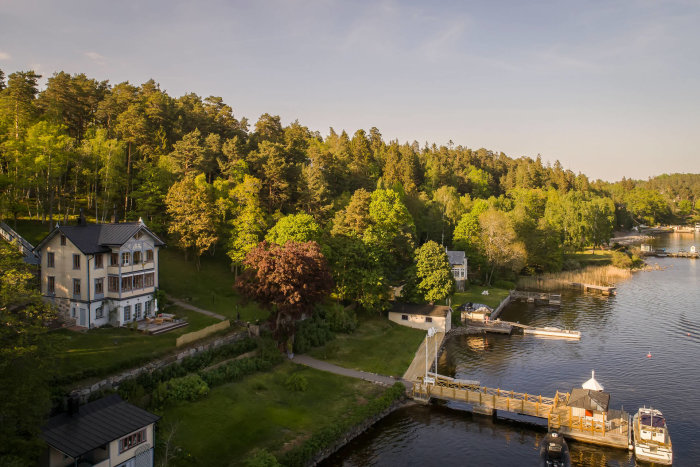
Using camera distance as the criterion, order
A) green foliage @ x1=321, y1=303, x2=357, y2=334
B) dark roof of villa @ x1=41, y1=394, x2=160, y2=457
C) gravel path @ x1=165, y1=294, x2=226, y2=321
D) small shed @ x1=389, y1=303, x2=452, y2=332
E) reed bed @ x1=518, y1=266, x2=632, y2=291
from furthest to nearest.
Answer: reed bed @ x1=518, y1=266, x2=632, y2=291 → small shed @ x1=389, y1=303, x2=452, y2=332 → green foliage @ x1=321, y1=303, x2=357, y2=334 → gravel path @ x1=165, y1=294, x2=226, y2=321 → dark roof of villa @ x1=41, y1=394, x2=160, y2=457

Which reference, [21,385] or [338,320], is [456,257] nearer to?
[338,320]

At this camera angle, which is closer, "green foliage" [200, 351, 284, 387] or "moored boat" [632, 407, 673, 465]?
"moored boat" [632, 407, 673, 465]

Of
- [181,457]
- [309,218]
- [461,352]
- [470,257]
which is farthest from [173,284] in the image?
[470,257]

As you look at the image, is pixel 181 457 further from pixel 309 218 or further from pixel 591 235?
pixel 591 235

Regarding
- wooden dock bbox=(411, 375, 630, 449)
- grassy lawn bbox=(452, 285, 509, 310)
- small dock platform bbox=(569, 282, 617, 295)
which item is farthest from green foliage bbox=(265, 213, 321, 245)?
small dock platform bbox=(569, 282, 617, 295)

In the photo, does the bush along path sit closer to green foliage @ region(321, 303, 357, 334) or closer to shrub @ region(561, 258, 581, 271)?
green foliage @ region(321, 303, 357, 334)

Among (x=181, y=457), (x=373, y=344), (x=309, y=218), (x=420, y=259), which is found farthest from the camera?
(x=420, y=259)

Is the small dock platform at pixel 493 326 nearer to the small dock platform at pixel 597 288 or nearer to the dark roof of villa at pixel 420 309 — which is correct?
the dark roof of villa at pixel 420 309
